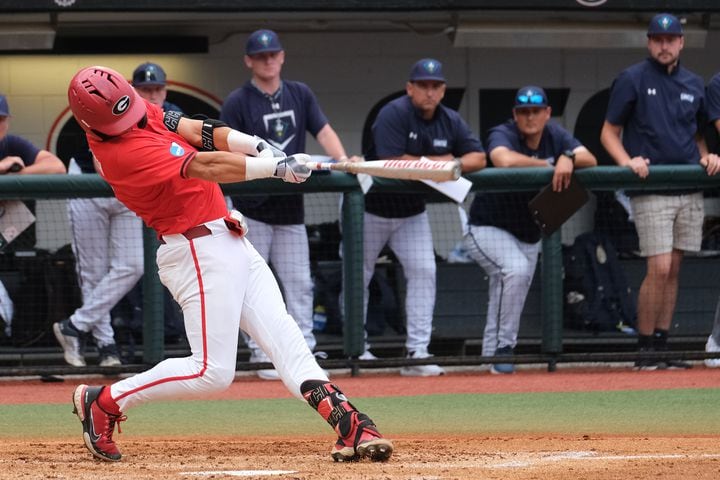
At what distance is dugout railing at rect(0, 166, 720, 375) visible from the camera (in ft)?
23.6

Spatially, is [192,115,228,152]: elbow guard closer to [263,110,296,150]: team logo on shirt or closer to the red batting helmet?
the red batting helmet

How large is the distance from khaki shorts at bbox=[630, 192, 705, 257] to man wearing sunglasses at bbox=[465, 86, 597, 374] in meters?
0.43

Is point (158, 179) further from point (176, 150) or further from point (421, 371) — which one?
point (421, 371)

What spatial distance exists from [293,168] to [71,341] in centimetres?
326

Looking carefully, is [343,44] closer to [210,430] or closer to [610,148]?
[610,148]

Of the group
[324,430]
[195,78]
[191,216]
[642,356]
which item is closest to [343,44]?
[195,78]

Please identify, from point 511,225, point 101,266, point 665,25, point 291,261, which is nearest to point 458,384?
point 511,225

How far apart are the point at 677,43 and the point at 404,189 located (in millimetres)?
1795

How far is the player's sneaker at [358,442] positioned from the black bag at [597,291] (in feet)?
11.1

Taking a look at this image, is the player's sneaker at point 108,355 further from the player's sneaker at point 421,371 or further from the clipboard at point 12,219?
the player's sneaker at point 421,371

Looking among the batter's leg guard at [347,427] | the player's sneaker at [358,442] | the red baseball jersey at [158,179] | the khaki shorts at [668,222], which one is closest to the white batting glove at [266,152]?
the red baseball jersey at [158,179]

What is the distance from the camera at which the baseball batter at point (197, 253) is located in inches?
182

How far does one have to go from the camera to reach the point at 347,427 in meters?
4.74

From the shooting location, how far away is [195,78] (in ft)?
30.8
